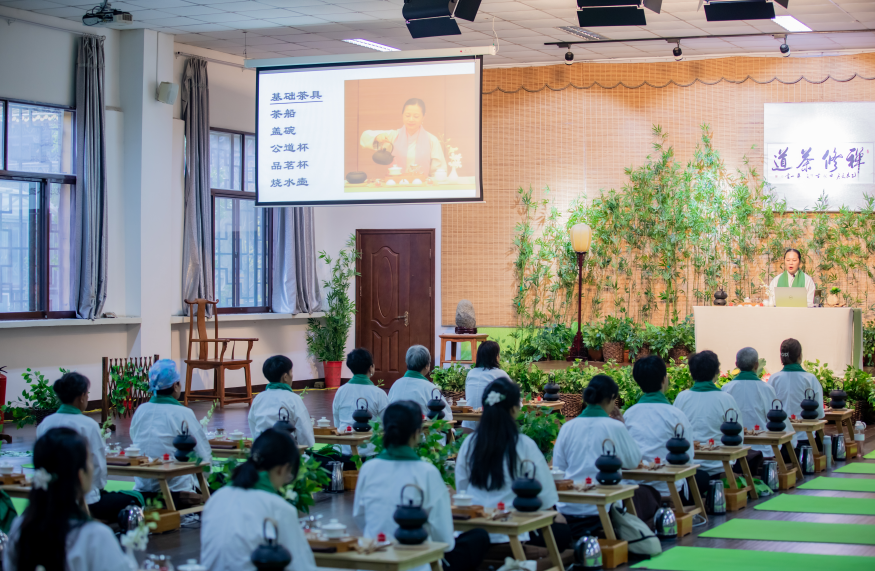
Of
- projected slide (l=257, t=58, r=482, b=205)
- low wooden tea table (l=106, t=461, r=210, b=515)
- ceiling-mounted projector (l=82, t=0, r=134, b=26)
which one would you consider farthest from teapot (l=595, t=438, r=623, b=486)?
ceiling-mounted projector (l=82, t=0, r=134, b=26)

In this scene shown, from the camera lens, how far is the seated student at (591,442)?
4984mm

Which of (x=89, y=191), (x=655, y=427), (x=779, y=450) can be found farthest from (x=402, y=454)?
(x=89, y=191)

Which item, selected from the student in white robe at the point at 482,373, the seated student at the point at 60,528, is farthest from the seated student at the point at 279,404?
the seated student at the point at 60,528

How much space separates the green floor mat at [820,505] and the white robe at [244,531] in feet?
13.3

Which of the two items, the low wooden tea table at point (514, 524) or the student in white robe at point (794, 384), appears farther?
the student in white robe at point (794, 384)

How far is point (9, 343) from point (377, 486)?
285 inches

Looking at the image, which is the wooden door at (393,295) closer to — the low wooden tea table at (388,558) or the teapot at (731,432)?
the teapot at (731,432)

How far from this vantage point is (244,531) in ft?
10.1

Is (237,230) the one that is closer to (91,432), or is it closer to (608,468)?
(91,432)

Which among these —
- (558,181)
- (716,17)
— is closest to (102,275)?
(558,181)

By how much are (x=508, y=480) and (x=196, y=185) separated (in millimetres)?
8225

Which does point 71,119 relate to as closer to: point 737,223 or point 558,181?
point 558,181

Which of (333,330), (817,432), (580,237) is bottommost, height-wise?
(817,432)

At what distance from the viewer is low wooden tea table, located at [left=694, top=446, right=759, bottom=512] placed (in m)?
5.93
